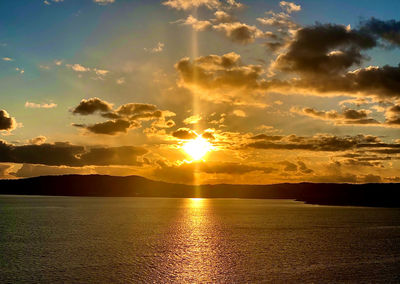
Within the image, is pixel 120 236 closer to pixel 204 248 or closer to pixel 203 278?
pixel 204 248

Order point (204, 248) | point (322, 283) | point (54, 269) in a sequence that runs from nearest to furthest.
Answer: point (322, 283)
point (54, 269)
point (204, 248)

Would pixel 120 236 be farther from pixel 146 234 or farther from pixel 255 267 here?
pixel 255 267

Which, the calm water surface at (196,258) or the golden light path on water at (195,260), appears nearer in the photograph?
the calm water surface at (196,258)

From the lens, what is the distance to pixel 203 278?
36.1 metres

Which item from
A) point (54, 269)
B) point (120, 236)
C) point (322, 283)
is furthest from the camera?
point (120, 236)

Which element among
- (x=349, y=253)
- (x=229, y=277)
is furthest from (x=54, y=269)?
(x=349, y=253)

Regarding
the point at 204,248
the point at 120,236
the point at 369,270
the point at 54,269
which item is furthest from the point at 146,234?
the point at 369,270

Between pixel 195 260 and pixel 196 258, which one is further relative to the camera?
pixel 196 258

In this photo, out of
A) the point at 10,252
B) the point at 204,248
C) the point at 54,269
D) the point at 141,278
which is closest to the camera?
the point at 141,278

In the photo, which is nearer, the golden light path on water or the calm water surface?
the calm water surface

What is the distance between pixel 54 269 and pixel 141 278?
10049 millimetres

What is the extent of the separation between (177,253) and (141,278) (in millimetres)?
14448

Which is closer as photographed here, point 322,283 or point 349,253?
point 322,283

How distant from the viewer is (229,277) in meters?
36.5
